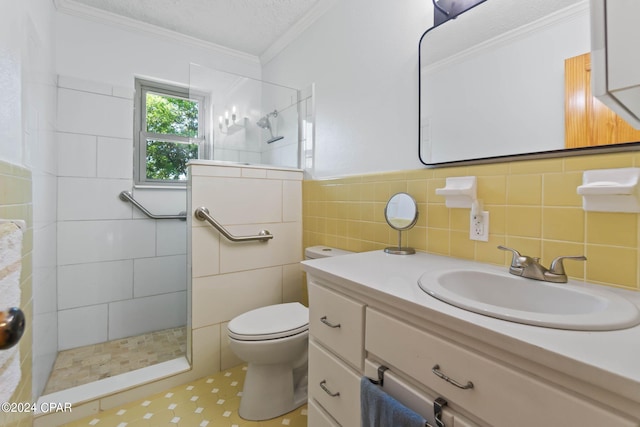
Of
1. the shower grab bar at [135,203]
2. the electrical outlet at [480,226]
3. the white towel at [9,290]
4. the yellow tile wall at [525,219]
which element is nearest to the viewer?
the white towel at [9,290]

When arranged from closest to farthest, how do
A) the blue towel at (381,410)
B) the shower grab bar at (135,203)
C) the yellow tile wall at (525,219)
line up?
the blue towel at (381,410) → the yellow tile wall at (525,219) → the shower grab bar at (135,203)

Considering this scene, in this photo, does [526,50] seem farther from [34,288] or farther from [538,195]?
[34,288]

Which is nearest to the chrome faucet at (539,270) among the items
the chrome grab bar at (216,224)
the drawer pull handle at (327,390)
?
the drawer pull handle at (327,390)

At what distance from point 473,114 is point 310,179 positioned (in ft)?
3.74

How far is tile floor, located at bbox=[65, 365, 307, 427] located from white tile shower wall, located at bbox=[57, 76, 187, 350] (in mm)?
850

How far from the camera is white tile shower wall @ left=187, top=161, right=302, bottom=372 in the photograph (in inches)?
65.1

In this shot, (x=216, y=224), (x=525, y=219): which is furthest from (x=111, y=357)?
(x=525, y=219)

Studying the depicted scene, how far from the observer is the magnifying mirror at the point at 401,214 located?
125cm

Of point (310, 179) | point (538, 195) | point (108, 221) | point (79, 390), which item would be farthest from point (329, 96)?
point (79, 390)

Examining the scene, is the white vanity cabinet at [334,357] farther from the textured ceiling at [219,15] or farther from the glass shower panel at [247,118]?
the textured ceiling at [219,15]

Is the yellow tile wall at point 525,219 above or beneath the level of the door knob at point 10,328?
above

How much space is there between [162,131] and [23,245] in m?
1.45

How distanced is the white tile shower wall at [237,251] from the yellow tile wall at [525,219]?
2.10ft

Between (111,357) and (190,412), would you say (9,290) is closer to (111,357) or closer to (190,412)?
(190,412)
